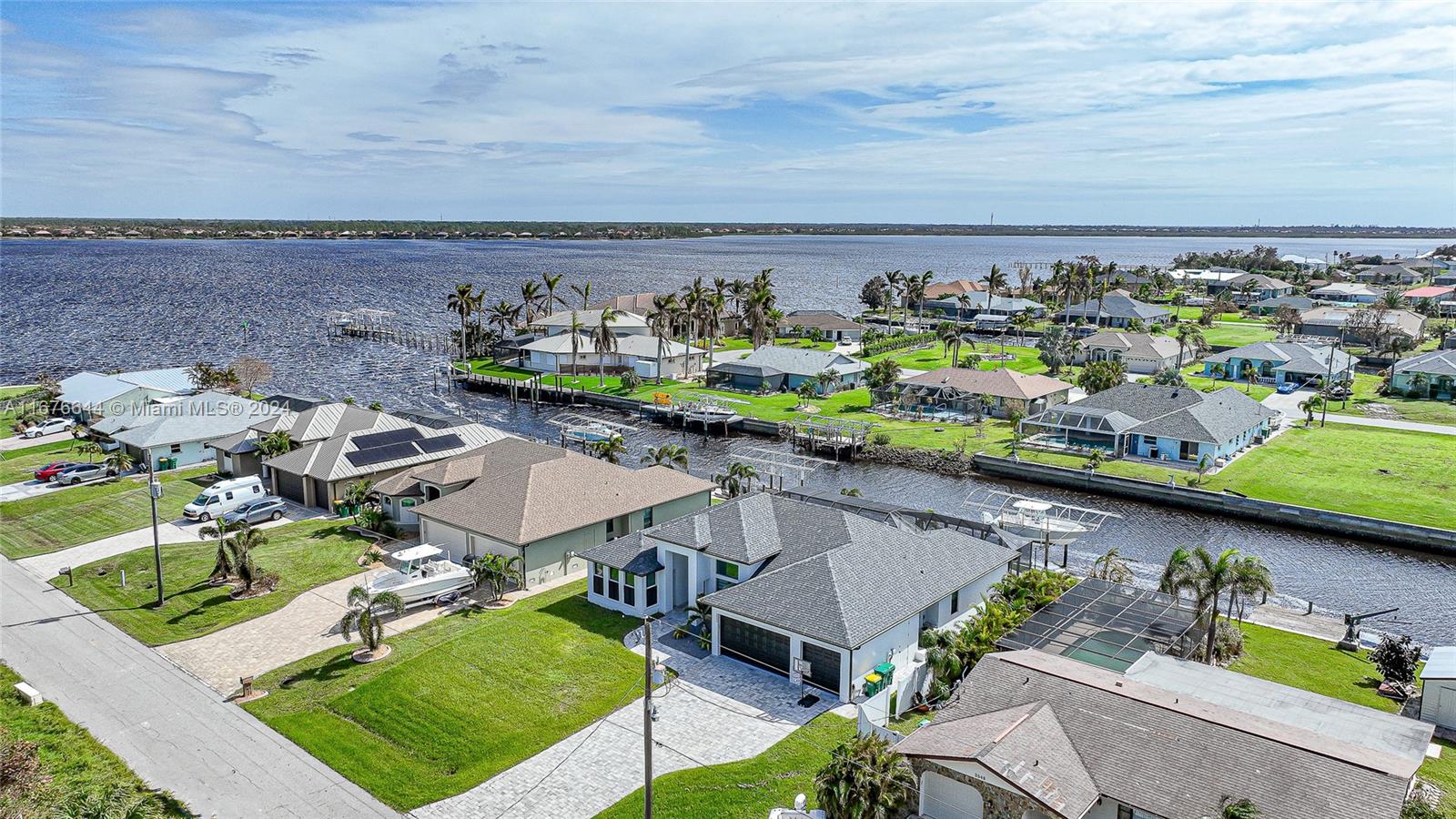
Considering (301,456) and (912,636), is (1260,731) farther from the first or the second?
(301,456)

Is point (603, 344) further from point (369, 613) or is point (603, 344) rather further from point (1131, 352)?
point (369, 613)

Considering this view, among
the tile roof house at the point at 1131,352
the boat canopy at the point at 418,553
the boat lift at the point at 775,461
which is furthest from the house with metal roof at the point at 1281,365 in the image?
the boat canopy at the point at 418,553

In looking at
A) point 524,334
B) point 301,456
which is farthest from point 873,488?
point 524,334

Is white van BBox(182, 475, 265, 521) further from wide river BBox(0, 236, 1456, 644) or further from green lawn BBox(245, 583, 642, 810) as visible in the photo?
wide river BBox(0, 236, 1456, 644)

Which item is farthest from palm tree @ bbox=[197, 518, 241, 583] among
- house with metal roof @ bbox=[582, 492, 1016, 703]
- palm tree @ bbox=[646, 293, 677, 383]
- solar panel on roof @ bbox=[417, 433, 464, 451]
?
palm tree @ bbox=[646, 293, 677, 383]

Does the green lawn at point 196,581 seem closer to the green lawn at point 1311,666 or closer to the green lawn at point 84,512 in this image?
the green lawn at point 84,512

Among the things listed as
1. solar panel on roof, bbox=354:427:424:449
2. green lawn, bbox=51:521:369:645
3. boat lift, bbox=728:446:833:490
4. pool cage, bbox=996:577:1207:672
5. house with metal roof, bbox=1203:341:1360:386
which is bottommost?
boat lift, bbox=728:446:833:490
